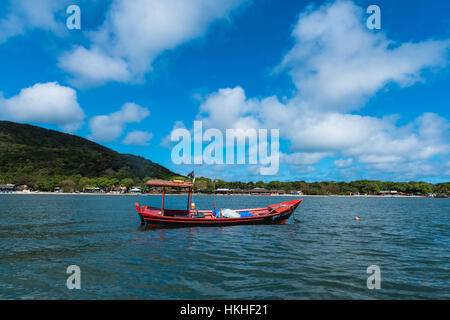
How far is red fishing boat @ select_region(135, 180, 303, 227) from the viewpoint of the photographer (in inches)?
1077

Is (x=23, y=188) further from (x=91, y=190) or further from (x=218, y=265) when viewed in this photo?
(x=218, y=265)

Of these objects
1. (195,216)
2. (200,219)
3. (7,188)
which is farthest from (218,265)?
(7,188)

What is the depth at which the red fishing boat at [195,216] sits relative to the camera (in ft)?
89.8

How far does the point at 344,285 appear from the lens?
11.7 metres

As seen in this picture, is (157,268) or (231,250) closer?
(157,268)

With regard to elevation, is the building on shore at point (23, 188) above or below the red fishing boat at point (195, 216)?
below

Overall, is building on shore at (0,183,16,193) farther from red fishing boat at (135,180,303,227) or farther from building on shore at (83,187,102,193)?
red fishing boat at (135,180,303,227)

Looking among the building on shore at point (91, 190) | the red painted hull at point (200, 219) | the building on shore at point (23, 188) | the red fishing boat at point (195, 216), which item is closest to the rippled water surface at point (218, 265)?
the red painted hull at point (200, 219)

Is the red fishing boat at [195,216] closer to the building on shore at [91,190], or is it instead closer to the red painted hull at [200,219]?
the red painted hull at [200,219]

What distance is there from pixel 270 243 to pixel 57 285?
47.5ft

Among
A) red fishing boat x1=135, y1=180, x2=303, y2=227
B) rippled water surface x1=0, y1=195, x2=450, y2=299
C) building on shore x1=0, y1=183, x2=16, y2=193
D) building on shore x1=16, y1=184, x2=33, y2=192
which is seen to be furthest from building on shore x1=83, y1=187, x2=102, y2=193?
rippled water surface x1=0, y1=195, x2=450, y2=299

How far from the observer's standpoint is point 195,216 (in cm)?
3080
